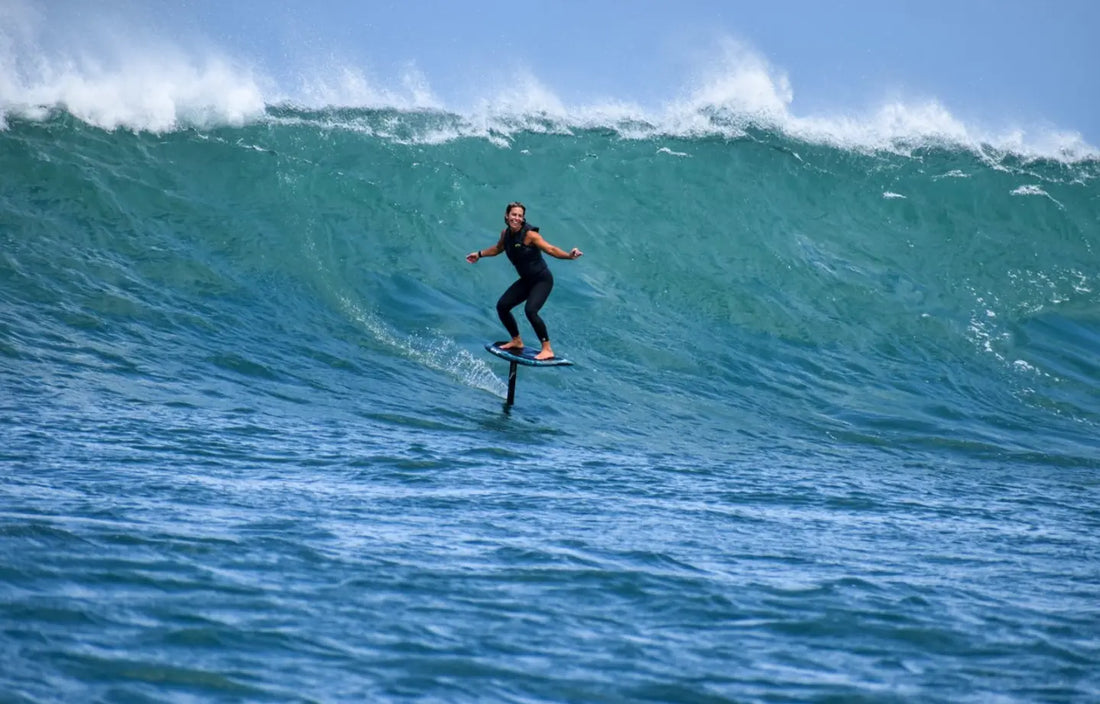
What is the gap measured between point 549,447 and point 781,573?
363cm

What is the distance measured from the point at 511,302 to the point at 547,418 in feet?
3.48

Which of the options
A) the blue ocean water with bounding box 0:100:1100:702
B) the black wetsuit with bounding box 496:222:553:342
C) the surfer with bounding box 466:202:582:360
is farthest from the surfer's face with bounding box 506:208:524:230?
the blue ocean water with bounding box 0:100:1100:702

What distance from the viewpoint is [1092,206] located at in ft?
66.3

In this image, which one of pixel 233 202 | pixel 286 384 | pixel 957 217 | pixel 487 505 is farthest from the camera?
pixel 957 217

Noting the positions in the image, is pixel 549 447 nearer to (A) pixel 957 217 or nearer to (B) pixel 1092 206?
(A) pixel 957 217

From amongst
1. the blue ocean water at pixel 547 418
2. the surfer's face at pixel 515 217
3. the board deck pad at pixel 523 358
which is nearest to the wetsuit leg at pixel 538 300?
the board deck pad at pixel 523 358

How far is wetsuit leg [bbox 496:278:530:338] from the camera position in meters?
11.5

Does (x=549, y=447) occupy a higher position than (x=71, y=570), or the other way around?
(x=549, y=447)

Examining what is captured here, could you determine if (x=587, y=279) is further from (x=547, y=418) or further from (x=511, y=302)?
(x=547, y=418)

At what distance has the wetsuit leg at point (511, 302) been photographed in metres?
11.5

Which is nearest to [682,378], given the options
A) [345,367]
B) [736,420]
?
[736,420]

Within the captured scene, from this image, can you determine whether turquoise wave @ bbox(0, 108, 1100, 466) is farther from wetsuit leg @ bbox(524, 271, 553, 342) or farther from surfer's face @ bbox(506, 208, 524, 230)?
surfer's face @ bbox(506, 208, 524, 230)

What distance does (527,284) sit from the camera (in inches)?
459

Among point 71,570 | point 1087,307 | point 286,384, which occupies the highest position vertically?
point 1087,307
